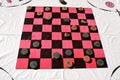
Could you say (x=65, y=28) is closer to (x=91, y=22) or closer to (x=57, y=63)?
(x=91, y=22)

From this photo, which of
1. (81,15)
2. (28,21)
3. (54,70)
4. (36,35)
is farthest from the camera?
(81,15)

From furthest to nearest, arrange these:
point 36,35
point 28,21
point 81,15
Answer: point 81,15 < point 28,21 < point 36,35

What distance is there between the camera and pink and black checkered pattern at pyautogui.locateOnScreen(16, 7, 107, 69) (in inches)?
48.6

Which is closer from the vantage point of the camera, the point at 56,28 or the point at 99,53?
the point at 99,53

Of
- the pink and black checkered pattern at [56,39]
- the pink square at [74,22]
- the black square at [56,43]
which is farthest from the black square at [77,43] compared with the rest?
the pink square at [74,22]

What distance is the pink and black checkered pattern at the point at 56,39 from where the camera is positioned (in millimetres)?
1233

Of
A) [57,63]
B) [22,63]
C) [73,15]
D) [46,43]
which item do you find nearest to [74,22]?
[73,15]

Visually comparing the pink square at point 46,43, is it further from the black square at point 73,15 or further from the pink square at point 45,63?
the black square at point 73,15

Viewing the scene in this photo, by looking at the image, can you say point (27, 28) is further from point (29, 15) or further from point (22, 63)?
point (22, 63)

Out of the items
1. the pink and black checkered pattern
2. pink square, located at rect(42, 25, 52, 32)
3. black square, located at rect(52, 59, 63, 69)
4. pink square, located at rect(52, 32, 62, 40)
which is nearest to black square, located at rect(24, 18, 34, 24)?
the pink and black checkered pattern

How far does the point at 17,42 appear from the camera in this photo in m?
1.34

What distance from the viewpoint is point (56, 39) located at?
4.54 feet

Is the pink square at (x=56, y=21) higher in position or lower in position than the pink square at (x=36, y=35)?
higher

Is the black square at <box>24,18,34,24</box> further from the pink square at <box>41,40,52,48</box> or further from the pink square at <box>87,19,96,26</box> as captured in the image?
the pink square at <box>87,19,96,26</box>
